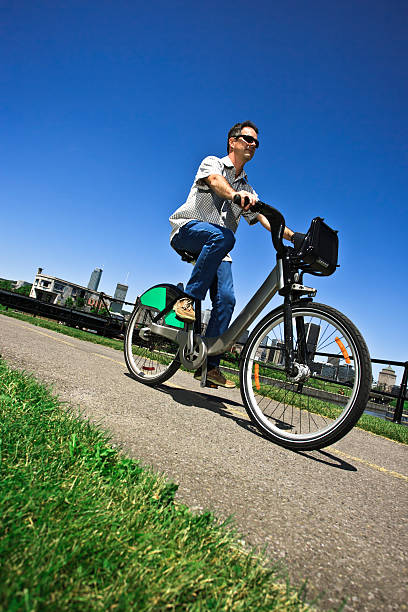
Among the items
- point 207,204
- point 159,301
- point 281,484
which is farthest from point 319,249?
point 159,301

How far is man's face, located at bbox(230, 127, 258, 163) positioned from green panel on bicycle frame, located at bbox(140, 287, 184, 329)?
1.57m

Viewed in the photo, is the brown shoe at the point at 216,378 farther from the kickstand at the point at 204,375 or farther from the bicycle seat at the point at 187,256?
the bicycle seat at the point at 187,256

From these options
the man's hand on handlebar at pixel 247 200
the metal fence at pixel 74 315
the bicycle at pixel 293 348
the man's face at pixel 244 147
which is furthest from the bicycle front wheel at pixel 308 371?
the metal fence at pixel 74 315

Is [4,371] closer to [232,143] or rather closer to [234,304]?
[234,304]

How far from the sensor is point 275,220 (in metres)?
3.11

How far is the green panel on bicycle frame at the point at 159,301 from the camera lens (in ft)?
12.8

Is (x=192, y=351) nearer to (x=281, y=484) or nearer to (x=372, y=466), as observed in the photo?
(x=372, y=466)

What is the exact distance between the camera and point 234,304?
3.73 meters

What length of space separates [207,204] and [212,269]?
66cm

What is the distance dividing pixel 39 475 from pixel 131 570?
1.53ft

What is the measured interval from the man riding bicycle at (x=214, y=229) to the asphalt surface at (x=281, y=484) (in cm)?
84

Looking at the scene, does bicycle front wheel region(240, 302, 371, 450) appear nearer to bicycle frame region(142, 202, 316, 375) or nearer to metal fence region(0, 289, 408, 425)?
bicycle frame region(142, 202, 316, 375)

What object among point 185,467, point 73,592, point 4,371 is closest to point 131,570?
point 73,592

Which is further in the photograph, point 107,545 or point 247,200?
point 247,200
